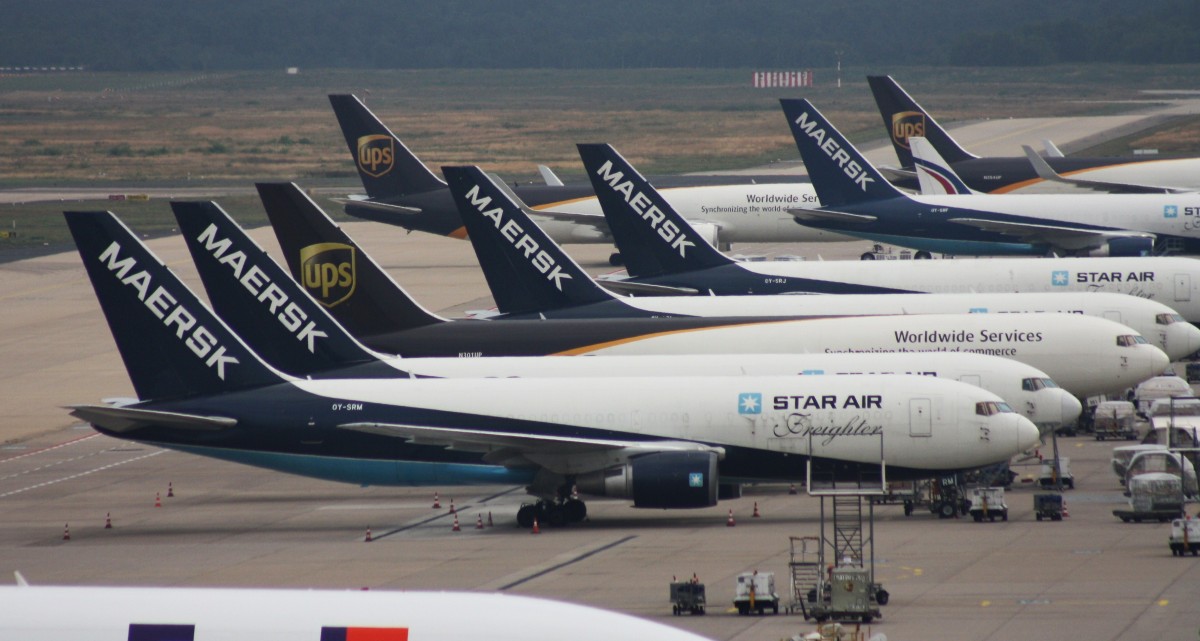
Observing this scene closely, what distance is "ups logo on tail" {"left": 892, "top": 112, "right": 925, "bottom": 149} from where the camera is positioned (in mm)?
102812

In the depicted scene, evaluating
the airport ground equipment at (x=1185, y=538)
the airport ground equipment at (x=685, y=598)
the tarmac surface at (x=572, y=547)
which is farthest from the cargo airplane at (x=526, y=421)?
the airport ground equipment at (x=685, y=598)

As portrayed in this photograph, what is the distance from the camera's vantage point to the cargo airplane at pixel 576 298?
54375 mm

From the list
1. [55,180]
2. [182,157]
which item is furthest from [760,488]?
[182,157]

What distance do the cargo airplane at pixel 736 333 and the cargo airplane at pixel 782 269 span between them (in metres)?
10.6

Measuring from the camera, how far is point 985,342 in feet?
161

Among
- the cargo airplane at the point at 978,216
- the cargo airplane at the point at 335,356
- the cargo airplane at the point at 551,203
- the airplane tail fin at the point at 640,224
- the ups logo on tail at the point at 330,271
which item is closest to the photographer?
the cargo airplane at the point at 335,356

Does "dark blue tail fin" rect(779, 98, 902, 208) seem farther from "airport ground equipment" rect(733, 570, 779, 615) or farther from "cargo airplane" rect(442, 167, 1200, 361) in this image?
"airport ground equipment" rect(733, 570, 779, 615)

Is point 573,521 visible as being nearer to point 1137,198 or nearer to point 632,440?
point 632,440

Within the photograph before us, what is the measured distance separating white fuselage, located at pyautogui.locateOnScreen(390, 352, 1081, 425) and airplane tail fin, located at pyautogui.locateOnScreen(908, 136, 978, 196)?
48.8 meters

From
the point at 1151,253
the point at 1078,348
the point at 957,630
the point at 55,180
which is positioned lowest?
the point at 957,630

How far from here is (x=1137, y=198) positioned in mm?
78000

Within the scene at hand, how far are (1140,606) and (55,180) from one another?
140 meters

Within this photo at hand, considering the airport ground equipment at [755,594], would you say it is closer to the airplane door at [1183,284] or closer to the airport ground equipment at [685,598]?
the airport ground equipment at [685,598]

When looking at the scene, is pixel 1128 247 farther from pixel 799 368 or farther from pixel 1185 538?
pixel 1185 538
